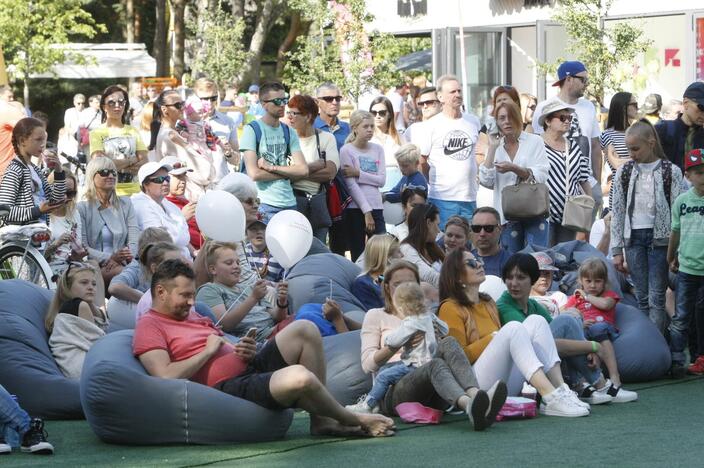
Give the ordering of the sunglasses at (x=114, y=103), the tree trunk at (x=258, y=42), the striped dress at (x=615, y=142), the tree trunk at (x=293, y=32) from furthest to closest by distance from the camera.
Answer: the tree trunk at (x=293, y=32), the tree trunk at (x=258, y=42), the striped dress at (x=615, y=142), the sunglasses at (x=114, y=103)

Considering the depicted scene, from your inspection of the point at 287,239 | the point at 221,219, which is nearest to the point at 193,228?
the point at 287,239

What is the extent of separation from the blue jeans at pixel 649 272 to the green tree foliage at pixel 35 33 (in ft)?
84.2

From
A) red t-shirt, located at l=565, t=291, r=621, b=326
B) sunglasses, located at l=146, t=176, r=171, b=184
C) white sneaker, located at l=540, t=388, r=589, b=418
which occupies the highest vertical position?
sunglasses, located at l=146, t=176, r=171, b=184

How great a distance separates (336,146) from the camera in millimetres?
11938

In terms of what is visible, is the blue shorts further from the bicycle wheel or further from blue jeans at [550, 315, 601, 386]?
the bicycle wheel

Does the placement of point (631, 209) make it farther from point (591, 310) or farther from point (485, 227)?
point (485, 227)

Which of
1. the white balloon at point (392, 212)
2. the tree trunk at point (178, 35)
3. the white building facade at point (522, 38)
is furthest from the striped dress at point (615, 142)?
the tree trunk at point (178, 35)

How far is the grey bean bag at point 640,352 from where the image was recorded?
914cm

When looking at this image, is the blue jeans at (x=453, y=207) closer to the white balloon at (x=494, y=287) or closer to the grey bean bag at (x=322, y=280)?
the grey bean bag at (x=322, y=280)

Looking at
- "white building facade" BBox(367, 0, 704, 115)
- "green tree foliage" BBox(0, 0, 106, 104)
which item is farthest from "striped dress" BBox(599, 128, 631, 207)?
"green tree foliage" BBox(0, 0, 106, 104)

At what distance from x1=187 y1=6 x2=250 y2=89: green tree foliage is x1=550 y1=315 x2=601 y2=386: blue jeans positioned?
28728mm

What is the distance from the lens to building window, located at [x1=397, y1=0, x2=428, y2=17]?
30.2m

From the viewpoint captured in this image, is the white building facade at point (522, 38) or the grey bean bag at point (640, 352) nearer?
the grey bean bag at point (640, 352)

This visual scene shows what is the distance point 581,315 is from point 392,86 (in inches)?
667
